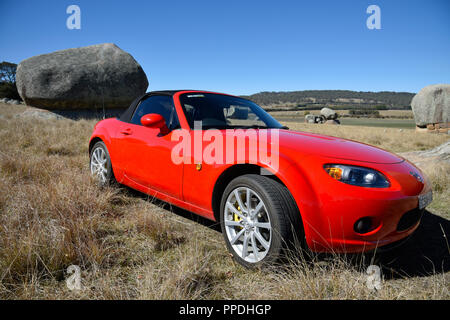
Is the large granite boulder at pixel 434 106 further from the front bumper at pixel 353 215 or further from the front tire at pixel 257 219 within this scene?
the front tire at pixel 257 219

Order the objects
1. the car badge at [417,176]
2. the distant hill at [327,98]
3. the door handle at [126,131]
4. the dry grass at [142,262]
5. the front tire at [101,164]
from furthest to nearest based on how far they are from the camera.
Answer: the distant hill at [327,98] < the front tire at [101,164] < the door handle at [126,131] < the car badge at [417,176] < the dry grass at [142,262]

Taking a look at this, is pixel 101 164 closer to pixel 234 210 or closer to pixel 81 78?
pixel 234 210

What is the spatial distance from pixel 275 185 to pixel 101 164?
108 inches

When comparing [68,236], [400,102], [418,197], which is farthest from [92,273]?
[400,102]

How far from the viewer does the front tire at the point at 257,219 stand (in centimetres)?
181

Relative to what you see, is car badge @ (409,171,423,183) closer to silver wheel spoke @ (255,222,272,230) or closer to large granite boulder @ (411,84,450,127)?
silver wheel spoke @ (255,222,272,230)

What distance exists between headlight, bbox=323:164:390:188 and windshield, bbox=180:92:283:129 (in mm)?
1175

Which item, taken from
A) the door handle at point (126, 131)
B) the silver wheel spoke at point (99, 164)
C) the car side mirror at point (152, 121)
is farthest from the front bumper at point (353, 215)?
the silver wheel spoke at point (99, 164)

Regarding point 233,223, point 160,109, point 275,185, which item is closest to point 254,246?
point 233,223

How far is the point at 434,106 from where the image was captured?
642 inches

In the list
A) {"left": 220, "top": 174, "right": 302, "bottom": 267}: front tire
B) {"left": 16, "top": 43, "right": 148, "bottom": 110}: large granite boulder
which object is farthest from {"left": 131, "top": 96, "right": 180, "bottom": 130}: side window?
{"left": 16, "top": 43, "right": 148, "bottom": 110}: large granite boulder

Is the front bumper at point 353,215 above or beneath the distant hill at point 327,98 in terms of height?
beneath

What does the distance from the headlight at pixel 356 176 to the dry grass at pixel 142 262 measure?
546mm
